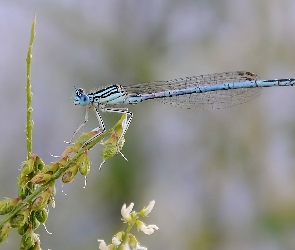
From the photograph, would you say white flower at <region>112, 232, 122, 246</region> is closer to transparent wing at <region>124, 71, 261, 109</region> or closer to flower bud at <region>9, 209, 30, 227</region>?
flower bud at <region>9, 209, 30, 227</region>

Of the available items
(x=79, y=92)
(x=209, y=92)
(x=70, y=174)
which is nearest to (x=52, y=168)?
(x=70, y=174)

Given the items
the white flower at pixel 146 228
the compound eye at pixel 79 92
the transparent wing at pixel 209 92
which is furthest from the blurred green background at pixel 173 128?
the white flower at pixel 146 228

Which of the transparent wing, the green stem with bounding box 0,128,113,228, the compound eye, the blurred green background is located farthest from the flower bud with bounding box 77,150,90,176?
the blurred green background

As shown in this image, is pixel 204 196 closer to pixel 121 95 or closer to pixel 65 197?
pixel 65 197

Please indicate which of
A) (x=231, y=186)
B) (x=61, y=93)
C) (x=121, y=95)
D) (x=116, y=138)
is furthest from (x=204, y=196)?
(x=116, y=138)

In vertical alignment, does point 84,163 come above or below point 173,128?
below

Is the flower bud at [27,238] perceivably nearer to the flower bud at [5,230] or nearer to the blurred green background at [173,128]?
the flower bud at [5,230]

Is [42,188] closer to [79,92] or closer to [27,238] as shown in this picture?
[27,238]

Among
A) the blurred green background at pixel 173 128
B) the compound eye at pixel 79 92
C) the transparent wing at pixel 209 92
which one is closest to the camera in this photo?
the compound eye at pixel 79 92
